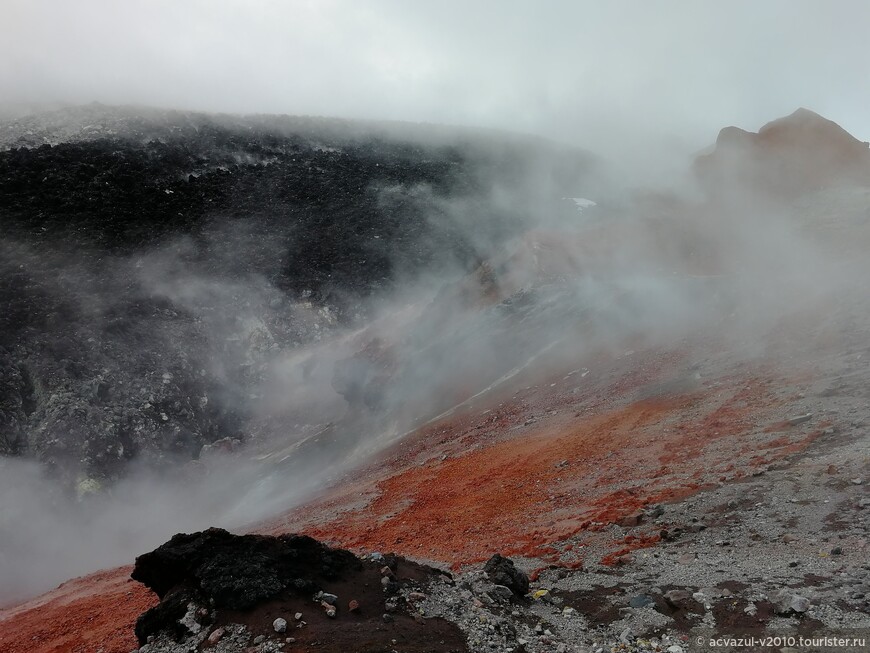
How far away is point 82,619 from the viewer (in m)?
14.3

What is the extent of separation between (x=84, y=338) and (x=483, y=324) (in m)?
25.7

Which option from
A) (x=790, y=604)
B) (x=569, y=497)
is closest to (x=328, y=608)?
(x=790, y=604)

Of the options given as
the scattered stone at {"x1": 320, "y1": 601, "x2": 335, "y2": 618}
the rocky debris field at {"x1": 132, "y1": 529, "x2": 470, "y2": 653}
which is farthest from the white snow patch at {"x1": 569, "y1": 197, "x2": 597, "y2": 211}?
the scattered stone at {"x1": 320, "y1": 601, "x2": 335, "y2": 618}

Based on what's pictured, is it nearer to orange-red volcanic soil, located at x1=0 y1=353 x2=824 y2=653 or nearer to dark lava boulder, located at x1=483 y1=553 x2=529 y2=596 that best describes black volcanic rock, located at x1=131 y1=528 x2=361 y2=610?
dark lava boulder, located at x1=483 y1=553 x2=529 y2=596

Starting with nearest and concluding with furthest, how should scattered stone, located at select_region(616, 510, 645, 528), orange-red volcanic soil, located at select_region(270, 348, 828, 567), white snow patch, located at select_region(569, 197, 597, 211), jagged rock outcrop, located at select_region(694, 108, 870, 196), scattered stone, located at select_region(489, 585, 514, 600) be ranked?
scattered stone, located at select_region(489, 585, 514, 600)
scattered stone, located at select_region(616, 510, 645, 528)
orange-red volcanic soil, located at select_region(270, 348, 828, 567)
jagged rock outcrop, located at select_region(694, 108, 870, 196)
white snow patch, located at select_region(569, 197, 597, 211)

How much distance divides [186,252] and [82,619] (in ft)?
111

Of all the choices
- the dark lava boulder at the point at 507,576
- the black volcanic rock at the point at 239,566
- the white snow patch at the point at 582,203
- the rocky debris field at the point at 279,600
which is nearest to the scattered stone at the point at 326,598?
the rocky debris field at the point at 279,600

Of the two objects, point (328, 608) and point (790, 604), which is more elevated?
point (790, 604)

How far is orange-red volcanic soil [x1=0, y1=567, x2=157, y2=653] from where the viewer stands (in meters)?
12.2

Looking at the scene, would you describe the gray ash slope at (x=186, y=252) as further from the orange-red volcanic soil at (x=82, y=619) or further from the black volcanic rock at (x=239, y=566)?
the black volcanic rock at (x=239, y=566)

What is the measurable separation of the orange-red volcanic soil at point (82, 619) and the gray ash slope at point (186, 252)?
46.3 ft

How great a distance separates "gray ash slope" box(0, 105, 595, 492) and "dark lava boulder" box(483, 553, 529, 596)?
2793 centimetres

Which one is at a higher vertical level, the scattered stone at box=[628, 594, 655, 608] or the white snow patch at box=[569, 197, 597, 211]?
the white snow patch at box=[569, 197, 597, 211]

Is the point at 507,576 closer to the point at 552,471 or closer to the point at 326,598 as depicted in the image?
the point at 326,598
